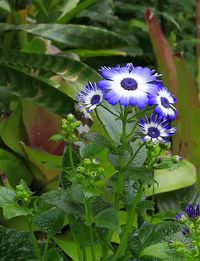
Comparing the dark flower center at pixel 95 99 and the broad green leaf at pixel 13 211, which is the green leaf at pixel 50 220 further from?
the dark flower center at pixel 95 99

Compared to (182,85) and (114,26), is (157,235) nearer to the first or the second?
(182,85)

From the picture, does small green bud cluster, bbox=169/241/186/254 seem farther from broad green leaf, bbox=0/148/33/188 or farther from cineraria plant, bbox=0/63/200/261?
broad green leaf, bbox=0/148/33/188

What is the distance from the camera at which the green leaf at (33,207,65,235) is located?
0.94 m

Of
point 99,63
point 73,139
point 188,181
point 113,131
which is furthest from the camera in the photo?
point 99,63

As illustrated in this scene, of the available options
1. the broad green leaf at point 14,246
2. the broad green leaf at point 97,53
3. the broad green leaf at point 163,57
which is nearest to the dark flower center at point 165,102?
the broad green leaf at point 14,246

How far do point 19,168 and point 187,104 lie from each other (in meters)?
0.49

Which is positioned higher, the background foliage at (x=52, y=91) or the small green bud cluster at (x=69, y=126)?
the small green bud cluster at (x=69, y=126)

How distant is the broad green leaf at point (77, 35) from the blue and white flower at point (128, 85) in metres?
0.90

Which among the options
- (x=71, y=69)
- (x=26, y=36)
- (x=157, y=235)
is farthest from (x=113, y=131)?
(x=26, y=36)

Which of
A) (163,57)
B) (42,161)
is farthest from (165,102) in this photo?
(163,57)

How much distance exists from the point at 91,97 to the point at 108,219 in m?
0.17

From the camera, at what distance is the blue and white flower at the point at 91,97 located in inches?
32.3

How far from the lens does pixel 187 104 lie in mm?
1632

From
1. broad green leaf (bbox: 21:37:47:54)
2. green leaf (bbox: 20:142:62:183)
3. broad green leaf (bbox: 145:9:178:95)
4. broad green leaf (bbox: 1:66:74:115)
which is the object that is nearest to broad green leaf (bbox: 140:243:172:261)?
green leaf (bbox: 20:142:62:183)
